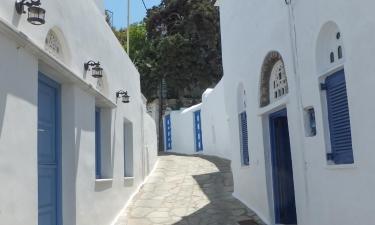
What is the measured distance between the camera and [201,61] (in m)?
26.4

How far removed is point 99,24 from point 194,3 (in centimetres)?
1991

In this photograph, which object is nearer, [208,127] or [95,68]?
[95,68]

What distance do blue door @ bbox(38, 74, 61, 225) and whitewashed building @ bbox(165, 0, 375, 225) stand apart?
364 cm

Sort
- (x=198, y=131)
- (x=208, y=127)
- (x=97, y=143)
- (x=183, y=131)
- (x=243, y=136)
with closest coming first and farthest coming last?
(x=97, y=143), (x=243, y=136), (x=208, y=127), (x=198, y=131), (x=183, y=131)

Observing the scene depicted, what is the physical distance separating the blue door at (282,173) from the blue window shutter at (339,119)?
9.16 feet

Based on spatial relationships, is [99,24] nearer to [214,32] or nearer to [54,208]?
[54,208]

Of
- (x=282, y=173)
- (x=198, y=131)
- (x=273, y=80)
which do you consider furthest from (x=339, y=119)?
(x=198, y=131)

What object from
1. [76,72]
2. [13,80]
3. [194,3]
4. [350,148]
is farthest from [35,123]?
[194,3]

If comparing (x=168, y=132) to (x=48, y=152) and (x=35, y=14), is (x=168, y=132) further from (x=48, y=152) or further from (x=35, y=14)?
(x=35, y=14)

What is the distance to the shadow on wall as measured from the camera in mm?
10078

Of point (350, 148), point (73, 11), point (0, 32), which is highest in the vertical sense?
point (73, 11)

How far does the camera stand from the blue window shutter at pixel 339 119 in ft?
18.9

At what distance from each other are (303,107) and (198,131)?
17.1 m

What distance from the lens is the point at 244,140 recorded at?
11.5 metres
